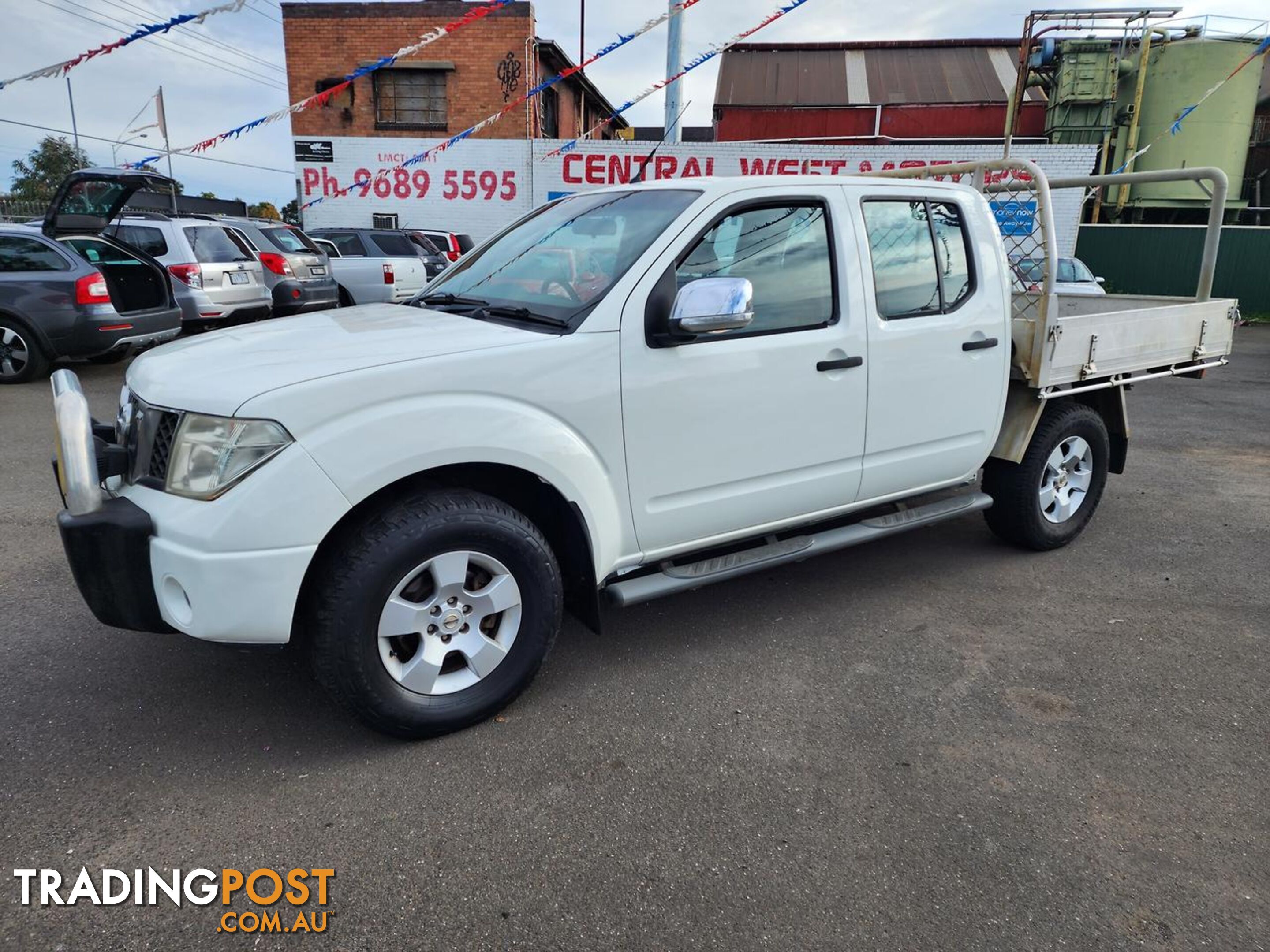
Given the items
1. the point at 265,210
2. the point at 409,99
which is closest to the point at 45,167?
the point at 265,210

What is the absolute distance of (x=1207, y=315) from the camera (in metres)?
4.99

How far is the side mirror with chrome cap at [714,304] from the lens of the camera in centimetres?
286

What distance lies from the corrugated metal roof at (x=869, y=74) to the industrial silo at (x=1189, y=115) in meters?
2.61

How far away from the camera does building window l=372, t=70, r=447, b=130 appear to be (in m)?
21.1

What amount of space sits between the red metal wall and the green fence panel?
14.0ft

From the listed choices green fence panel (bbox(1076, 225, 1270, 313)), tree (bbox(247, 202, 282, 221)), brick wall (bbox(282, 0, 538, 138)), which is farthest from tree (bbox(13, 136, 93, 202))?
green fence panel (bbox(1076, 225, 1270, 313))

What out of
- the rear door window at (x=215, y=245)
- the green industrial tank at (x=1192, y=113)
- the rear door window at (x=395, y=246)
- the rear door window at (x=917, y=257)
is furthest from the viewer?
the green industrial tank at (x=1192, y=113)

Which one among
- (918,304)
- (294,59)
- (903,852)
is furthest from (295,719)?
(294,59)

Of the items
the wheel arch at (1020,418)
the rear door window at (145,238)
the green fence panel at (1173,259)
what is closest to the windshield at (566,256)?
the wheel arch at (1020,418)

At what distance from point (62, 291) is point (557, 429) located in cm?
804

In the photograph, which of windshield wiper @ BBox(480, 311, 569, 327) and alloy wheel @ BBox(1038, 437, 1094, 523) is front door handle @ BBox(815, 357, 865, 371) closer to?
windshield wiper @ BBox(480, 311, 569, 327)

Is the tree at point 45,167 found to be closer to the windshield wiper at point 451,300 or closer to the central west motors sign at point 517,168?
the central west motors sign at point 517,168

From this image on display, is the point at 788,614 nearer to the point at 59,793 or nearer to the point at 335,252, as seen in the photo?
the point at 59,793

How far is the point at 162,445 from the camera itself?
8.57 feet
